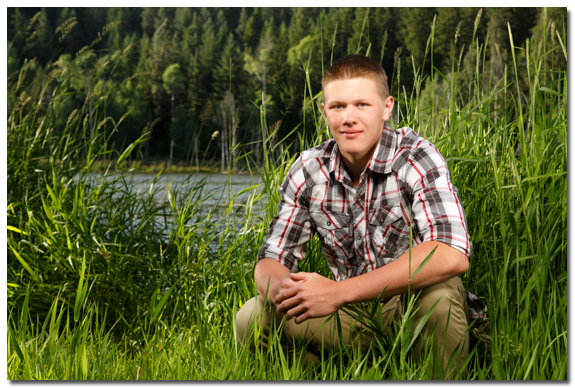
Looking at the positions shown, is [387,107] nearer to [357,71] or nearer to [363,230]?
[357,71]

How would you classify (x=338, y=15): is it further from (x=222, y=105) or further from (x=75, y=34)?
(x=75, y=34)

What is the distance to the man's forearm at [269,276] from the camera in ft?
4.86

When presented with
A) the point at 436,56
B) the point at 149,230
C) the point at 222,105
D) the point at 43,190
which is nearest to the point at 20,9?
the point at 43,190

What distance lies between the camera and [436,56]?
7.98ft

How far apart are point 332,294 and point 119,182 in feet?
5.65

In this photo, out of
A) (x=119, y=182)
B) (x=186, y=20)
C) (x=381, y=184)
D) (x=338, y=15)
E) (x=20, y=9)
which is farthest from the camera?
(x=186, y=20)

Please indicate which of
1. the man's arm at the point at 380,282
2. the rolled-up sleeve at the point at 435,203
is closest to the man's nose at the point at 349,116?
the rolled-up sleeve at the point at 435,203

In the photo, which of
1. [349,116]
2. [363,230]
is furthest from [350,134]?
[363,230]

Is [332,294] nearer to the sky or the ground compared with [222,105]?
nearer to the ground

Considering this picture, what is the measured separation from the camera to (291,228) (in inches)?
65.0

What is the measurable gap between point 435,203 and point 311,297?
44 centimetres

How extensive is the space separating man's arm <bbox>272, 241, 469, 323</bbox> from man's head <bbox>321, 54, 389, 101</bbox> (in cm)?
56

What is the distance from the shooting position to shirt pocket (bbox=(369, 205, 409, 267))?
1.53 meters

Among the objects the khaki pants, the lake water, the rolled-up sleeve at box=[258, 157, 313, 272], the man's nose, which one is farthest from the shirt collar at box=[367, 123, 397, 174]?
the lake water
